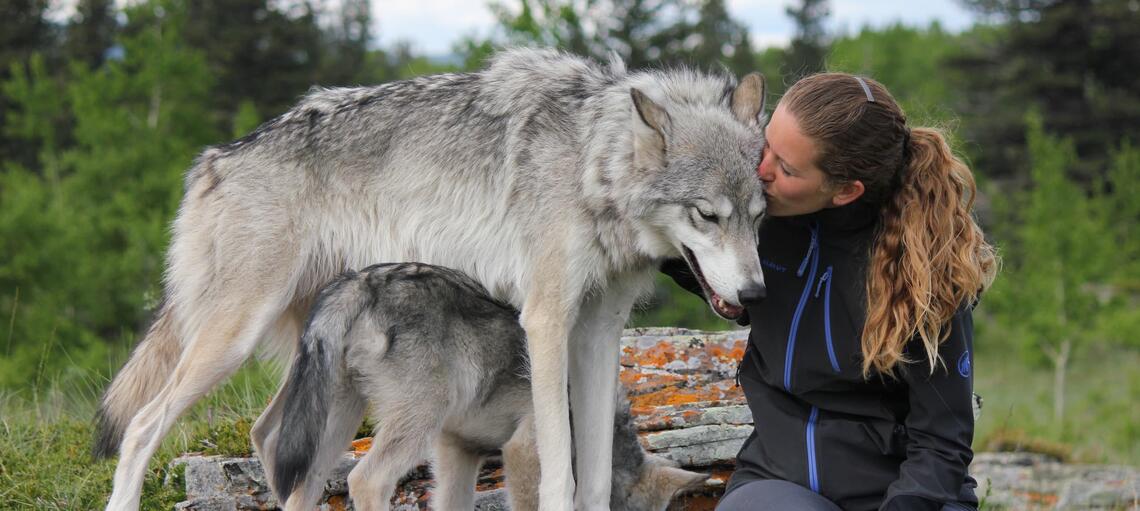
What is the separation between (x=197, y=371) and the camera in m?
4.53

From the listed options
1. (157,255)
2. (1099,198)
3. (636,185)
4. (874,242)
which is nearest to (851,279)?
(874,242)

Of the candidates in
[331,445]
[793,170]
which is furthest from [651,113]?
[331,445]

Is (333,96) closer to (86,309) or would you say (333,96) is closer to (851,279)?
(851,279)

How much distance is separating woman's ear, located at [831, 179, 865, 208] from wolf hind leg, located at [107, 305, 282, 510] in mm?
2546

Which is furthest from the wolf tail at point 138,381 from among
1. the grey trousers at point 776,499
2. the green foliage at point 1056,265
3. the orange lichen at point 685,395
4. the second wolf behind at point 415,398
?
the green foliage at point 1056,265

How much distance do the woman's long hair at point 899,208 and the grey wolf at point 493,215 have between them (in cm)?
47

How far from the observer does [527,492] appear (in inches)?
171

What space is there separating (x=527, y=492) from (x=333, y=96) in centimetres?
215

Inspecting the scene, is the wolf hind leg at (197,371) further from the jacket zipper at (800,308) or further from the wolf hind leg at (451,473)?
the jacket zipper at (800,308)

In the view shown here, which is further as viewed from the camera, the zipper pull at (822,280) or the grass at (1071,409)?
the grass at (1071,409)

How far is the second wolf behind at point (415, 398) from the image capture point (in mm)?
3947

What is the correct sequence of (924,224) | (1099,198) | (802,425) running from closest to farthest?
(924,224)
(802,425)
(1099,198)

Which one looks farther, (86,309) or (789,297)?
(86,309)

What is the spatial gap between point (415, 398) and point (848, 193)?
1.82 meters
